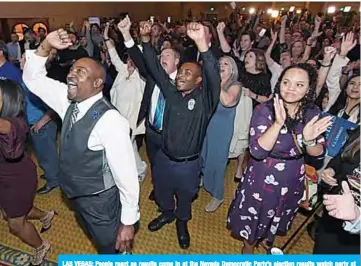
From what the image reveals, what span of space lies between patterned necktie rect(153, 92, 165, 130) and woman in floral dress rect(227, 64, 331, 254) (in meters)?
0.76

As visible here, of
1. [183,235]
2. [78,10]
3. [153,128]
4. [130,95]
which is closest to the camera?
[183,235]

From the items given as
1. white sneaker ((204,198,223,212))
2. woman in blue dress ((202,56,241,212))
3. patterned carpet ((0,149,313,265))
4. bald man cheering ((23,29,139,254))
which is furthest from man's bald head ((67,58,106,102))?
white sneaker ((204,198,223,212))

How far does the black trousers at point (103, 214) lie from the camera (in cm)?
170

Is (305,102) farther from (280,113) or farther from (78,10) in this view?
(78,10)

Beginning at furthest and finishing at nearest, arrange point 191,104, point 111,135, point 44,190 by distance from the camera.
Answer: point 44,190
point 191,104
point 111,135

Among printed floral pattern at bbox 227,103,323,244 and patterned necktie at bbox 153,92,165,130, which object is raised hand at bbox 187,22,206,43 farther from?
patterned necktie at bbox 153,92,165,130

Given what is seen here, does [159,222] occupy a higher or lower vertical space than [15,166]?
lower

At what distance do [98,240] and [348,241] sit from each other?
4.03 feet

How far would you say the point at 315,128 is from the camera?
1.58m

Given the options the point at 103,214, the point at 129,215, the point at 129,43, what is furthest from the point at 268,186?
the point at 129,43

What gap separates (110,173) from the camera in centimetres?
164

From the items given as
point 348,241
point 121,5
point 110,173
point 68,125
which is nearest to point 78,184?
point 110,173

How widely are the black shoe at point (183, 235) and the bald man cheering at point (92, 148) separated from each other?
2.11 feet

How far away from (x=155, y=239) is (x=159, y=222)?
142 millimetres
